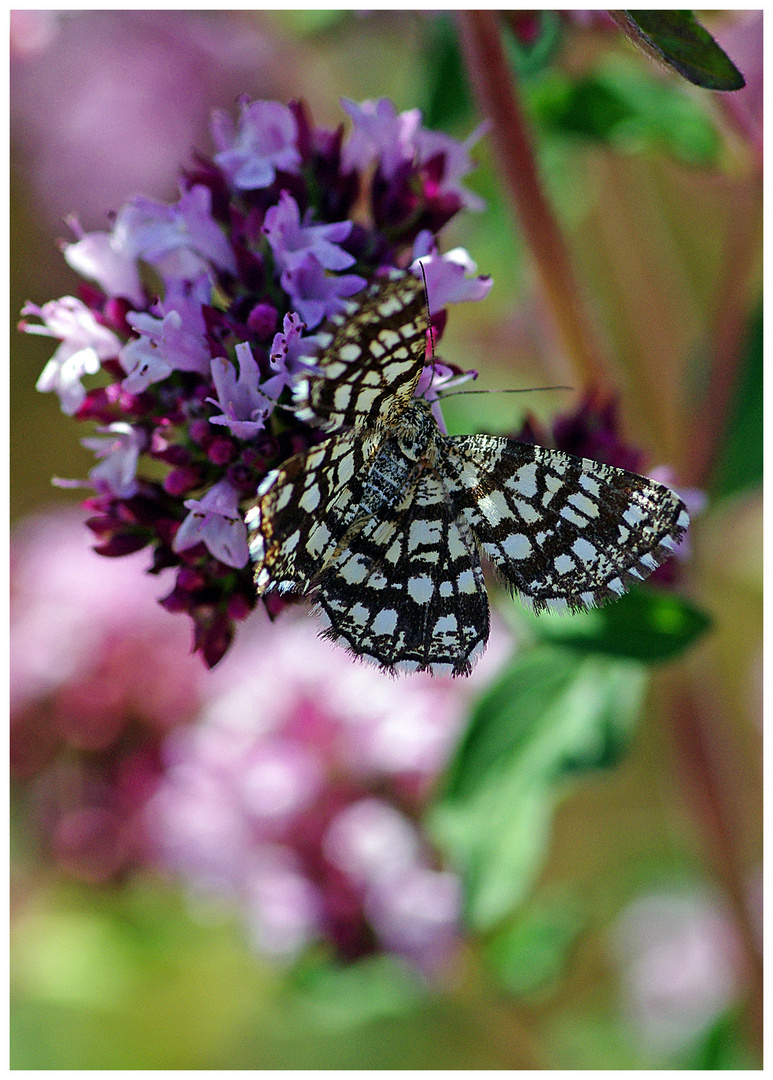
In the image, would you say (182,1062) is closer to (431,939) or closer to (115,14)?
(431,939)

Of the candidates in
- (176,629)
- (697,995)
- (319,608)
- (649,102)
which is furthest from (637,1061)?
(649,102)

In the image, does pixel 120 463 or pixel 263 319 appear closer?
pixel 263 319

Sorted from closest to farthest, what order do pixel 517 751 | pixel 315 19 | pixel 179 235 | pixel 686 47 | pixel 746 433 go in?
pixel 686 47 → pixel 179 235 → pixel 517 751 → pixel 746 433 → pixel 315 19

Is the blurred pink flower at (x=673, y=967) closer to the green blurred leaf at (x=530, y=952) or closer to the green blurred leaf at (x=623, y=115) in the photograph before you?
the green blurred leaf at (x=530, y=952)

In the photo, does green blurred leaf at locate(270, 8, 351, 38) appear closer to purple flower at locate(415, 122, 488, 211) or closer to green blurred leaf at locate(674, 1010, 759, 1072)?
purple flower at locate(415, 122, 488, 211)

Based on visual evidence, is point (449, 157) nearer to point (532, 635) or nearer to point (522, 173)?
point (522, 173)

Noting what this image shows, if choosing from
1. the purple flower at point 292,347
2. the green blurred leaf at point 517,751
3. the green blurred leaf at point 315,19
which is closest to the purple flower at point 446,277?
the purple flower at point 292,347

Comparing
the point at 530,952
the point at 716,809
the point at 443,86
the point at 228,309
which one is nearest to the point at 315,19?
the point at 443,86
